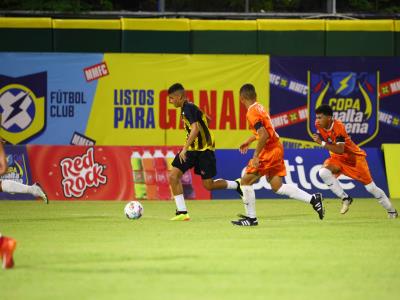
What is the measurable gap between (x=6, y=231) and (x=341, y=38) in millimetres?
12875

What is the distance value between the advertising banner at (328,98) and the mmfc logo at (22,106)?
561 centimetres

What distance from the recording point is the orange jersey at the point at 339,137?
16022mm

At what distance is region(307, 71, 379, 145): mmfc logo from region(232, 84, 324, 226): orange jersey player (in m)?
9.13

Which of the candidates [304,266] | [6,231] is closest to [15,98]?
[6,231]

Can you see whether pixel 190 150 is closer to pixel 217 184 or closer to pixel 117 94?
pixel 217 184

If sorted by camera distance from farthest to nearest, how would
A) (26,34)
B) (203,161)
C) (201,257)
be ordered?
(26,34) → (203,161) → (201,257)

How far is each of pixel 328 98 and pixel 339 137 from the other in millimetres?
8295

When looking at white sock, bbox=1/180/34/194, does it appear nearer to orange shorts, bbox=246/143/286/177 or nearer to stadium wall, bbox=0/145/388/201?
orange shorts, bbox=246/143/286/177

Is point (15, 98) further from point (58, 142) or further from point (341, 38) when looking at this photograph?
point (341, 38)

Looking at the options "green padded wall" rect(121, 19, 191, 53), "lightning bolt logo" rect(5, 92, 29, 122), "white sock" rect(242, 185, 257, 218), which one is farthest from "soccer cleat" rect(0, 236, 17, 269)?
"green padded wall" rect(121, 19, 191, 53)

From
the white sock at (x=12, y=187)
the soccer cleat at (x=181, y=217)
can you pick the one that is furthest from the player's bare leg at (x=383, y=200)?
the white sock at (x=12, y=187)

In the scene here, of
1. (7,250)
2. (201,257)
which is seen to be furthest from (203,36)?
(7,250)

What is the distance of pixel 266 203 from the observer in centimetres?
2020

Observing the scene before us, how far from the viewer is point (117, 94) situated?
2384cm
